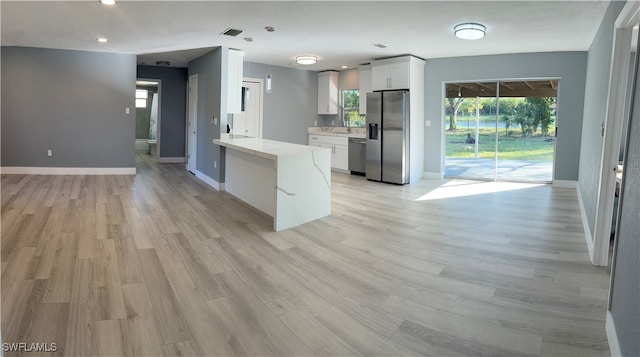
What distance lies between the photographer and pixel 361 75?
8.46m

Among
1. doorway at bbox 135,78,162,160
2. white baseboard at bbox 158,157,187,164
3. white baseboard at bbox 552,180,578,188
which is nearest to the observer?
white baseboard at bbox 552,180,578,188

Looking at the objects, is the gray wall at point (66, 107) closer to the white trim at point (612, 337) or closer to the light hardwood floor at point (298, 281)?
the light hardwood floor at point (298, 281)

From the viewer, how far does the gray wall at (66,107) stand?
23.9ft

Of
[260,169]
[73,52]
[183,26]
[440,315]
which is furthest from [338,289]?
[73,52]

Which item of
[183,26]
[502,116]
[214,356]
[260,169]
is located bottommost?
[214,356]

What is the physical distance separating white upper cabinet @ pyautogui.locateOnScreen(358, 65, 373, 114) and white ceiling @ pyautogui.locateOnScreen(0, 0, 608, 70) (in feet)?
3.66

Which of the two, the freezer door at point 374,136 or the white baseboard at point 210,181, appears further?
the freezer door at point 374,136

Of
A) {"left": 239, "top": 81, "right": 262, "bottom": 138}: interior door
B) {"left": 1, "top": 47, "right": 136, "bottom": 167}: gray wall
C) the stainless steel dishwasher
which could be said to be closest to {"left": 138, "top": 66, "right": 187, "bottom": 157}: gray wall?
{"left": 1, "top": 47, "right": 136, "bottom": 167}: gray wall

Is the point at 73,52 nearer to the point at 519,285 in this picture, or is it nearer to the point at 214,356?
the point at 214,356

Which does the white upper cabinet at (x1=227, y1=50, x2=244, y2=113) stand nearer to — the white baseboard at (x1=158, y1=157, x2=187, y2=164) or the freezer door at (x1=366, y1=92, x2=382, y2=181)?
the freezer door at (x1=366, y1=92, x2=382, y2=181)

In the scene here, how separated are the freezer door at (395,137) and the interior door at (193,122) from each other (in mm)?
3693

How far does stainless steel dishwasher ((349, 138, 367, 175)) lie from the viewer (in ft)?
27.5

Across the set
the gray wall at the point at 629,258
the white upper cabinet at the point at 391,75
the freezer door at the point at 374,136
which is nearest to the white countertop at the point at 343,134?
the freezer door at the point at 374,136

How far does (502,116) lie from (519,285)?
566 cm
